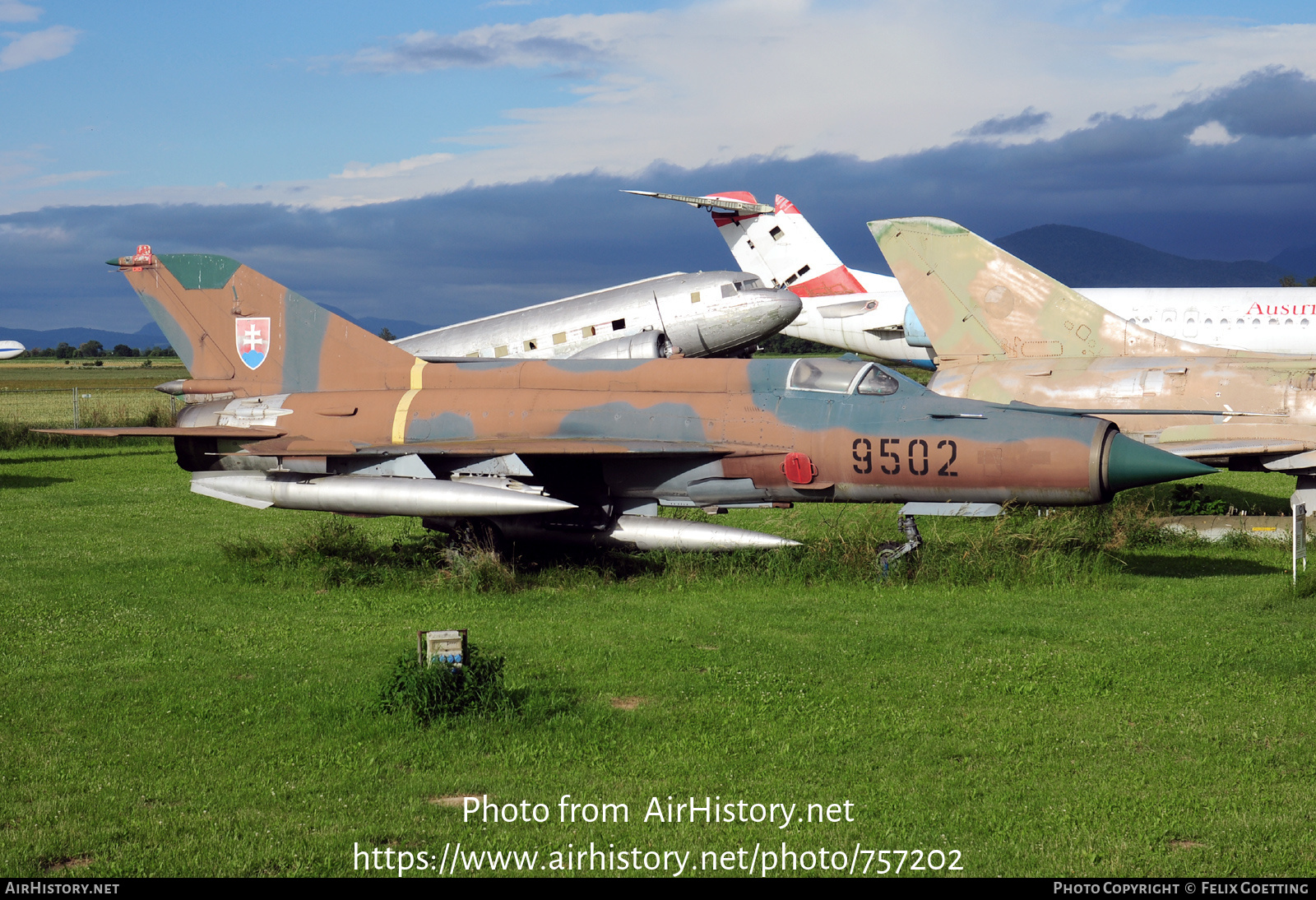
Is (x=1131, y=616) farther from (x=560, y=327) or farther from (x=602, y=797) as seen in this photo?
(x=560, y=327)

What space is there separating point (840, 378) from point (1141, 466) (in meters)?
3.12

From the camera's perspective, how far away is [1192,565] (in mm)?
12773

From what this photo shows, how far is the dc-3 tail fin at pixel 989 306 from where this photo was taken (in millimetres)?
15961

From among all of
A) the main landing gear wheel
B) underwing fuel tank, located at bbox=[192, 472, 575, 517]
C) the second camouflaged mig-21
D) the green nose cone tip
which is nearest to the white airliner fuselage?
the second camouflaged mig-21

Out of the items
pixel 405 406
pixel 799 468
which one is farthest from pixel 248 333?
pixel 799 468

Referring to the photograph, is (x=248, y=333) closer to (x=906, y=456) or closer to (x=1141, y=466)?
(x=906, y=456)

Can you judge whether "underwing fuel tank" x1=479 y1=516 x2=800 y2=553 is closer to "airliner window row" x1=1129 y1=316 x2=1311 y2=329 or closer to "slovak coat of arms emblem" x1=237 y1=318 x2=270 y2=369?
"slovak coat of arms emblem" x1=237 y1=318 x2=270 y2=369

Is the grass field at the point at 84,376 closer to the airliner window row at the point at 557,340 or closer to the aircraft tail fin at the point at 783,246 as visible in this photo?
the aircraft tail fin at the point at 783,246

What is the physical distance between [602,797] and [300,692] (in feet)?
9.75

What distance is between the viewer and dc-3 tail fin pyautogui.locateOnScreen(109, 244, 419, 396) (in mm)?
13820

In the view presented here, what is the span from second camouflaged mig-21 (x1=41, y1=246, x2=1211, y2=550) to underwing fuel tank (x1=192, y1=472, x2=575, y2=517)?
0.02m

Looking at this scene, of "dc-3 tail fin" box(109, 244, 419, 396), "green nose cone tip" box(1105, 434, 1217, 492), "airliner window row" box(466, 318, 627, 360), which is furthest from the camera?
"airliner window row" box(466, 318, 627, 360)

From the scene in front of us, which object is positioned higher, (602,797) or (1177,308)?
(1177,308)

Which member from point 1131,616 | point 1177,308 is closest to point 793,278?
point 1177,308
